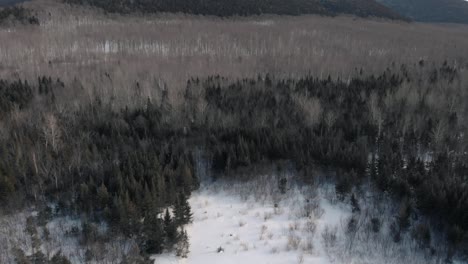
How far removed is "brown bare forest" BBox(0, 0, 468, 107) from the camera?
13.6 metres

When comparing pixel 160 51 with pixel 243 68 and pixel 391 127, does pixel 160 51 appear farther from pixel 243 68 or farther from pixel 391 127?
pixel 391 127

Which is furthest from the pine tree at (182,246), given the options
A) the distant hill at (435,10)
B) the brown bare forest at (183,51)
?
the distant hill at (435,10)

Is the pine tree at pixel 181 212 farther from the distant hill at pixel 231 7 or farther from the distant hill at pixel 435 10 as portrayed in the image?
the distant hill at pixel 435 10

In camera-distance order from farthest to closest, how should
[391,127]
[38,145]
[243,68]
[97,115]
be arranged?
[243,68], [97,115], [391,127], [38,145]

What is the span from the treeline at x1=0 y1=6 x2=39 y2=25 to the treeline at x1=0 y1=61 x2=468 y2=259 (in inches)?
595

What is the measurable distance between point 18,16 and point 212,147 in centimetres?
2318

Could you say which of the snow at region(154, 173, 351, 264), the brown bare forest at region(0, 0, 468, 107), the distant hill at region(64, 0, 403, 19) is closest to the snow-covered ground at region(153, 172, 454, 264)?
the snow at region(154, 173, 351, 264)

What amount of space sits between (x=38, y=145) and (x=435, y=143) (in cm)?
782

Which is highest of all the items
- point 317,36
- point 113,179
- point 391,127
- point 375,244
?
point 317,36

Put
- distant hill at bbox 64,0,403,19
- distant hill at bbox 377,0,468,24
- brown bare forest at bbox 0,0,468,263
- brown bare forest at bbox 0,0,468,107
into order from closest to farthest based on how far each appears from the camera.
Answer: brown bare forest at bbox 0,0,468,263, brown bare forest at bbox 0,0,468,107, distant hill at bbox 64,0,403,19, distant hill at bbox 377,0,468,24

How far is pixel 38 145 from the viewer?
6793 mm

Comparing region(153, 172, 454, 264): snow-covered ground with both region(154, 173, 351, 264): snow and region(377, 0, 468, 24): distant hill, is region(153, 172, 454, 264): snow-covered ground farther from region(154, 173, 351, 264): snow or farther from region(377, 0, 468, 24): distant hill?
region(377, 0, 468, 24): distant hill

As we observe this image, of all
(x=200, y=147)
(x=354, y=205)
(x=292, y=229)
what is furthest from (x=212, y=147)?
(x=354, y=205)

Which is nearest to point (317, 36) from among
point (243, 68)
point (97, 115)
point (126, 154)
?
point (243, 68)
